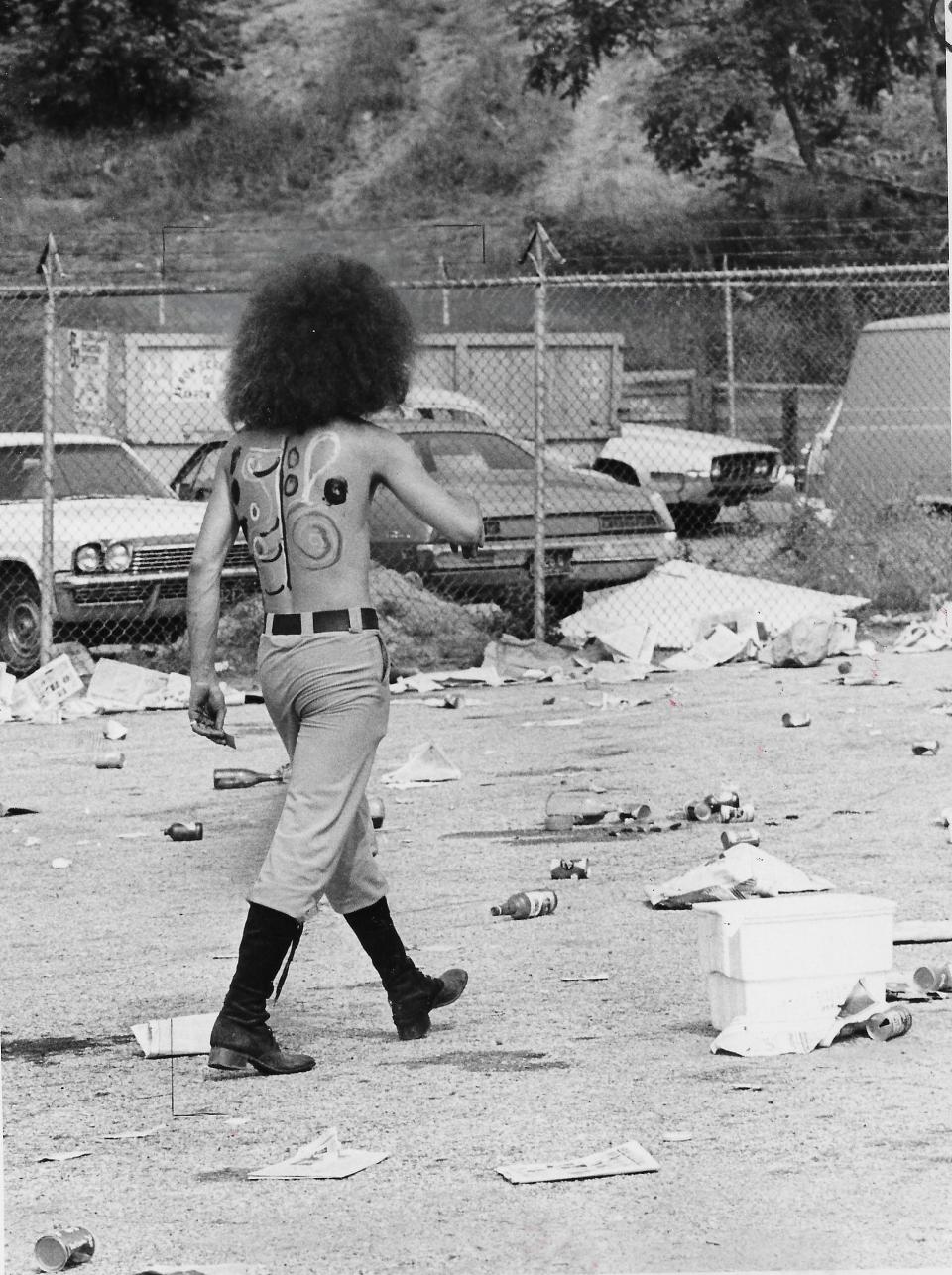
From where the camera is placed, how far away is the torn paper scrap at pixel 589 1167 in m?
3.78

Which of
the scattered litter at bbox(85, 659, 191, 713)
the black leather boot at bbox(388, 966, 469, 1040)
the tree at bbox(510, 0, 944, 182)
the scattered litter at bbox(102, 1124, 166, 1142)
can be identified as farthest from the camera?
the tree at bbox(510, 0, 944, 182)

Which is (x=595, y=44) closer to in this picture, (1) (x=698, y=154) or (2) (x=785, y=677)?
(1) (x=698, y=154)

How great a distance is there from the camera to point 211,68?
39875 millimetres

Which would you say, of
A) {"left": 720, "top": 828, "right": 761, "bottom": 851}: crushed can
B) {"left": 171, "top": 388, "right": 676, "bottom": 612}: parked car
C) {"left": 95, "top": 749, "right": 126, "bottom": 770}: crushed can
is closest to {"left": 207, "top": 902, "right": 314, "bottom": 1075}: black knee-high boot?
{"left": 720, "top": 828, "right": 761, "bottom": 851}: crushed can

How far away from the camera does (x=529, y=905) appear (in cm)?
615

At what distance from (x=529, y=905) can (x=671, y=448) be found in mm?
14245

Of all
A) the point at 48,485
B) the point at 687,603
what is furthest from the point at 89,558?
the point at 687,603

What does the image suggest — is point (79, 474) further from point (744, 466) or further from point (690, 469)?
point (744, 466)

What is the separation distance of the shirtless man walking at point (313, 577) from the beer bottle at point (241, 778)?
158 inches

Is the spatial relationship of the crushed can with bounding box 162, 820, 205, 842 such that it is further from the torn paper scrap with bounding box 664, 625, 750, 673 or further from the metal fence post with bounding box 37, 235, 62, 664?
the torn paper scrap with bounding box 664, 625, 750, 673

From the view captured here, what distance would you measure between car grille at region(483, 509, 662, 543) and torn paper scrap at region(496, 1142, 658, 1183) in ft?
30.0

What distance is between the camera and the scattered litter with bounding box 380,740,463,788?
882 cm

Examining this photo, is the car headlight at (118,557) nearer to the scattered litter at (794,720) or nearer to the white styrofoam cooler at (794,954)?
the scattered litter at (794,720)

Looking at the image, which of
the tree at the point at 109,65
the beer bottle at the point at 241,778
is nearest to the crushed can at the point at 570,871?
the beer bottle at the point at 241,778
